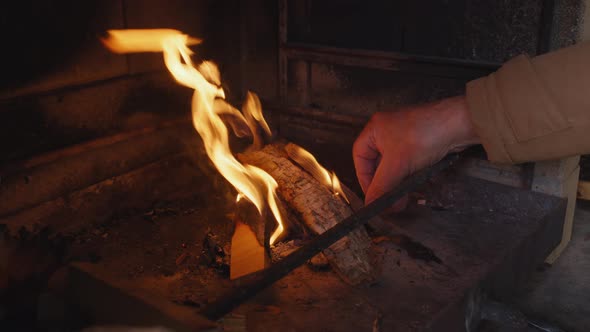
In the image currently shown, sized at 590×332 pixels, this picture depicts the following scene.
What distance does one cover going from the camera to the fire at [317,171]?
8.51 feet

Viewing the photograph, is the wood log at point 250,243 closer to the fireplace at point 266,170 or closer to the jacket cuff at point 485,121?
the fireplace at point 266,170

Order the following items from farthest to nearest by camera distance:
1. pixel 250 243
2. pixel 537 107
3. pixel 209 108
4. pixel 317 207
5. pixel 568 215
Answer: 1. pixel 568 215
2. pixel 209 108
3. pixel 317 207
4. pixel 250 243
5. pixel 537 107

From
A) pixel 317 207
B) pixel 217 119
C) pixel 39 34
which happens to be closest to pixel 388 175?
pixel 317 207

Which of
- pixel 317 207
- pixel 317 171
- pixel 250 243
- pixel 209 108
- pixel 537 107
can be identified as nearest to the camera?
pixel 537 107

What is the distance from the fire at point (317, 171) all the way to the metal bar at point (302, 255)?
1.18 ft

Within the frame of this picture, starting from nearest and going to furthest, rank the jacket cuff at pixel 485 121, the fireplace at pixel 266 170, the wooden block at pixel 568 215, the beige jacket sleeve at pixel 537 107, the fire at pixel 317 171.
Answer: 1. the fireplace at pixel 266 170
2. the beige jacket sleeve at pixel 537 107
3. the jacket cuff at pixel 485 121
4. the fire at pixel 317 171
5. the wooden block at pixel 568 215

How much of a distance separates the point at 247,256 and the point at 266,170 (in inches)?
20.5

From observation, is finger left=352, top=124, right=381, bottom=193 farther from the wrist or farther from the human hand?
the wrist

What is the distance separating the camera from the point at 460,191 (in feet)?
9.41

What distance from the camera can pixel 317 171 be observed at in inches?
103

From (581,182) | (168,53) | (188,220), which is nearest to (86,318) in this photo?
(188,220)

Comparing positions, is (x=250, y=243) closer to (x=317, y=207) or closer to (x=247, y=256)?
(x=247, y=256)

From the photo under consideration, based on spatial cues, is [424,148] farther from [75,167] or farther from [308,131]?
[75,167]

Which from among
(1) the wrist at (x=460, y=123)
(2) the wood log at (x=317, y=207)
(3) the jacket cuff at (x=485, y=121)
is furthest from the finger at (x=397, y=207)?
(3) the jacket cuff at (x=485, y=121)
